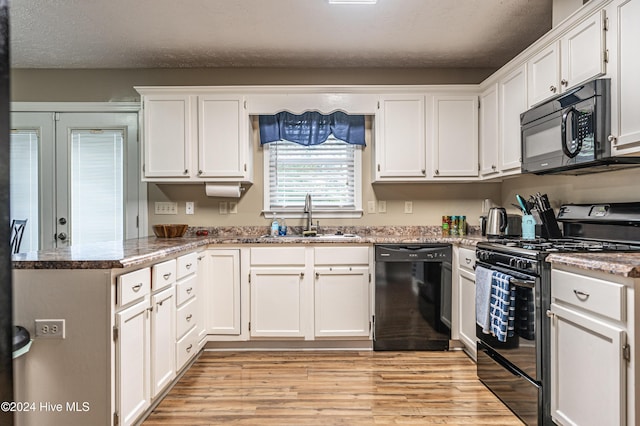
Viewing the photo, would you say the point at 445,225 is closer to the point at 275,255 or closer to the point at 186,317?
the point at 275,255

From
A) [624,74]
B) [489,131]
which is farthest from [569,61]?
[489,131]

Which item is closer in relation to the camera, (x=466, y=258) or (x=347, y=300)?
(x=466, y=258)

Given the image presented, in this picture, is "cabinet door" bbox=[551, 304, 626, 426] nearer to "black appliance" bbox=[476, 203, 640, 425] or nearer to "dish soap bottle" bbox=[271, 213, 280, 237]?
"black appliance" bbox=[476, 203, 640, 425]

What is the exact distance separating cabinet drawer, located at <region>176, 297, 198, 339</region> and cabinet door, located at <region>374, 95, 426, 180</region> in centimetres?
187

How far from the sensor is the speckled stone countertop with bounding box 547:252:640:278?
58.4 inches

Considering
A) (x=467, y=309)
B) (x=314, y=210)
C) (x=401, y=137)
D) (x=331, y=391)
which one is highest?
(x=401, y=137)

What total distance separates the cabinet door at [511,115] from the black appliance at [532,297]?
0.58 metres

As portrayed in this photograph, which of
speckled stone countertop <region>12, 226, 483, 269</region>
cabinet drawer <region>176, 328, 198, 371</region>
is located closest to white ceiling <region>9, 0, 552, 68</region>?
speckled stone countertop <region>12, 226, 483, 269</region>

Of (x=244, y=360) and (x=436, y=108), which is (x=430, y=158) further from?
(x=244, y=360)

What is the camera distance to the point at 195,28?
118 inches

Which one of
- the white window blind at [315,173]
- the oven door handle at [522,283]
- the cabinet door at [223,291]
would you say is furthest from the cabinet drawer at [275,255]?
the oven door handle at [522,283]

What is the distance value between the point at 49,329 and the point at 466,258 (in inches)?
103

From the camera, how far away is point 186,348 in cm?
271

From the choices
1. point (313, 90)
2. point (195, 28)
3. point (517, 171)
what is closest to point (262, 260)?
point (313, 90)
